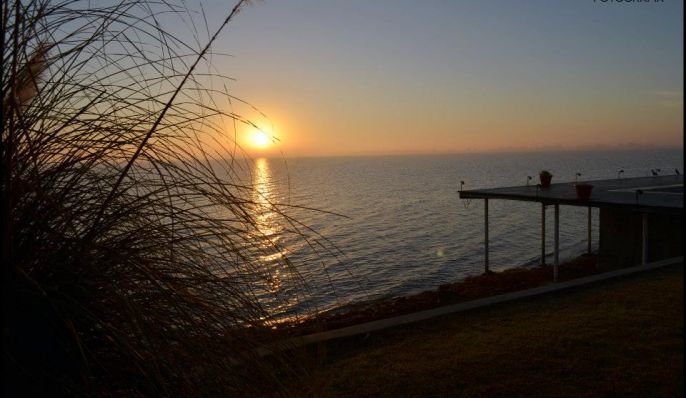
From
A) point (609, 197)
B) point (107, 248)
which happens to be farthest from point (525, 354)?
point (609, 197)

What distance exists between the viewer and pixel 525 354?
4.24 m

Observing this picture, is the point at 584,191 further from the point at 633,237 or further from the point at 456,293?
the point at 456,293

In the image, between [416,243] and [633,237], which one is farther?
[416,243]

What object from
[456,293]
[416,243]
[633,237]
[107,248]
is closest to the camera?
[107,248]

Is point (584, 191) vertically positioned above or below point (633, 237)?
above

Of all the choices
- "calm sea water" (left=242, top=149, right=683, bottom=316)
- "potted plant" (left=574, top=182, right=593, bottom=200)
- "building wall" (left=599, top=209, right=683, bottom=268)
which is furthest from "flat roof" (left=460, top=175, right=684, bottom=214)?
"calm sea water" (left=242, top=149, right=683, bottom=316)

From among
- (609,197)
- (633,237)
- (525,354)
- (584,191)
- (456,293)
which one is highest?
(584,191)

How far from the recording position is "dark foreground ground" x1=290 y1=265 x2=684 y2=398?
11.8 ft

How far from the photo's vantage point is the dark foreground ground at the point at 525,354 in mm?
3598

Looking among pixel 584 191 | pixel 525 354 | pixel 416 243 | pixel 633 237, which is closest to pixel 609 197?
pixel 584 191

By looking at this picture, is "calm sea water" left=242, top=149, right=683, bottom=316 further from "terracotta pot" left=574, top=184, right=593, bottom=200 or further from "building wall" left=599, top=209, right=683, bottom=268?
"terracotta pot" left=574, top=184, right=593, bottom=200

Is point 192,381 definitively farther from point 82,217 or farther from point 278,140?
point 278,140

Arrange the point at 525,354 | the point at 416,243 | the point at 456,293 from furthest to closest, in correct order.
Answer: the point at 416,243, the point at 456,293, the point at 525,354

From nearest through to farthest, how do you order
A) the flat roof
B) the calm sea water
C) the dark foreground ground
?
the dark foreground ground
the flat roof
the calm sea water
